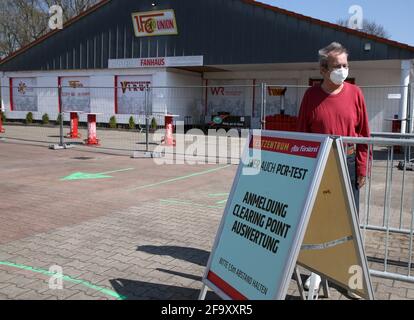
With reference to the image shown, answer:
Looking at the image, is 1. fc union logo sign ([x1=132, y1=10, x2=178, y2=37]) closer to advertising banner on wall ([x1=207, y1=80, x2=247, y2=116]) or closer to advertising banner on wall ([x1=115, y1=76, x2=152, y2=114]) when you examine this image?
advertising banner on wall ([x1=115, y1=76, x2=152, y2=114])

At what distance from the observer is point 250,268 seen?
9.45 feet

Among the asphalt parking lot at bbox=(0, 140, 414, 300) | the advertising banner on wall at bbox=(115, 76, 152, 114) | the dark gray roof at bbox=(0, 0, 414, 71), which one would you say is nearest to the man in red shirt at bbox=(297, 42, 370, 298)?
the asphalt parking lot at bbox=(0, 140, 414, 300)

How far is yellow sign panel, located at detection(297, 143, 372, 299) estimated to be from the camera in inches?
118

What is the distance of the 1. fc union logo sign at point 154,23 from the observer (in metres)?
23.0

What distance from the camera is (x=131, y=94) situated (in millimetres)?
24906

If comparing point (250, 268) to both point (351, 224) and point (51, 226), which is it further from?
point (51, 226)

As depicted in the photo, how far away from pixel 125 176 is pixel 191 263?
560 cm

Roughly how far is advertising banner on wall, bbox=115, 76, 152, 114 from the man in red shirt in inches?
825

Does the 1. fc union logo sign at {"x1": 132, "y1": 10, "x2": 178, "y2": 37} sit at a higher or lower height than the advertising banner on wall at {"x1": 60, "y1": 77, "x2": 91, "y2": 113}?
higher

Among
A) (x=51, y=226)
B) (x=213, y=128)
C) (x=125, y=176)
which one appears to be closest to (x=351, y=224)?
(x=51, y=226)

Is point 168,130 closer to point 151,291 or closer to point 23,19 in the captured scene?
point 151,291

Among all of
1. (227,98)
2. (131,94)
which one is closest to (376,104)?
(227,98)

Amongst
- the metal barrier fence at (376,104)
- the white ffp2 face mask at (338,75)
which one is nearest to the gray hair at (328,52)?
the white ffp2 face mask at (338,75)
